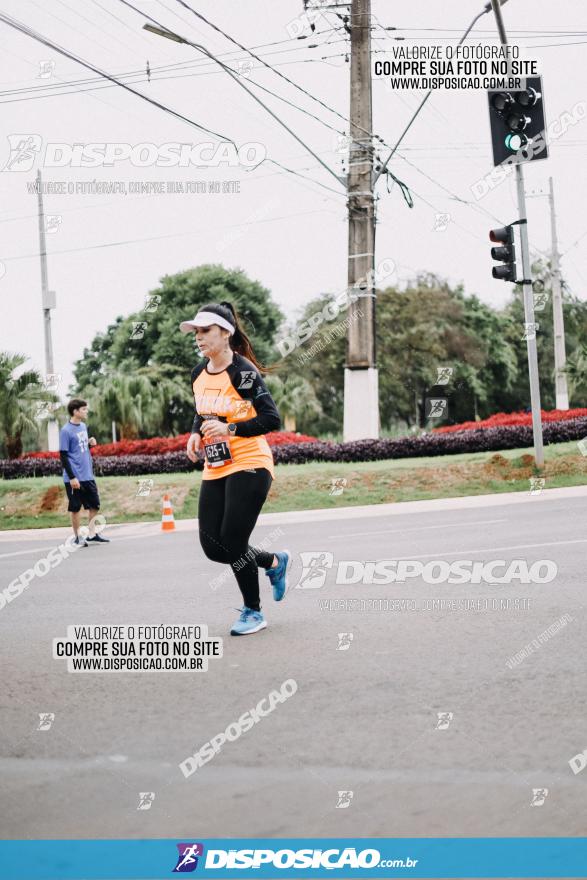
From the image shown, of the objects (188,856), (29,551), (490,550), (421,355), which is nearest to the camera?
(188,856)

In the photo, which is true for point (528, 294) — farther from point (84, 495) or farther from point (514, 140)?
point (84, 495)

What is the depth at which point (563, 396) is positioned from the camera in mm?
32719

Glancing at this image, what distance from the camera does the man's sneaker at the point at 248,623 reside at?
5703 mm

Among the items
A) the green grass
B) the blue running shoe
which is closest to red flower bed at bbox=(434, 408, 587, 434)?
the green grass

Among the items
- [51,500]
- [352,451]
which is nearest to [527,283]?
[352,451]

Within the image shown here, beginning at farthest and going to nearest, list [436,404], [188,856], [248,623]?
[436,404], [248,623], [188,856]

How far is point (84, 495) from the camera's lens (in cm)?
1095

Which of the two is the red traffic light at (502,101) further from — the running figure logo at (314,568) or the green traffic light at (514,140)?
the running figure logo at (314,568)

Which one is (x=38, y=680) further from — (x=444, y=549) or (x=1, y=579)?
(x=444, y=549)

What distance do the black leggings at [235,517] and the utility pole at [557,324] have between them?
26.5 meters

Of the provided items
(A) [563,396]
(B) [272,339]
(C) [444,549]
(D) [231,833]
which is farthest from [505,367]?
(D) [231,833]

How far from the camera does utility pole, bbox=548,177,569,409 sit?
1283 inches

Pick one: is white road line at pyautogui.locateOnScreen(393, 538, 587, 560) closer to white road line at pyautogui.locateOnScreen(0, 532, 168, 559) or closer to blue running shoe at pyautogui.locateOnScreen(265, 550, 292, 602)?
blue running shoe at pyautogui.locateOnScreen(265, 550, 292, 602)

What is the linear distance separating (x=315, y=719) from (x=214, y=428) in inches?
72.7
